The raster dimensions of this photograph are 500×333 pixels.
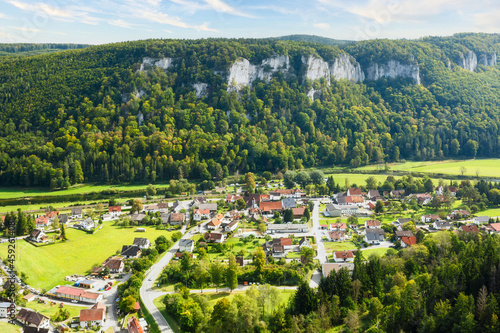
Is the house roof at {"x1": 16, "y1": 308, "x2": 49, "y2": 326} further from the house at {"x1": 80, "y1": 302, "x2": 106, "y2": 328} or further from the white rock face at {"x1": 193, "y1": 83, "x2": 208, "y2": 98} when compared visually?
the white rock face at {"x1": 193, "y1": 83, "x2": 208, "y2": 98}

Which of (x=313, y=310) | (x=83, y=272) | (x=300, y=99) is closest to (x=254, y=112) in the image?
(x=300, y=99)

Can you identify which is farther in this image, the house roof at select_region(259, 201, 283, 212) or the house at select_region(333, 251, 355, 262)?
the house roof at select_region(259, 201, 283, 212)

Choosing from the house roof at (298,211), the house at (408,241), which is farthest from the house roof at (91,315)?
the house roof at (298,211)

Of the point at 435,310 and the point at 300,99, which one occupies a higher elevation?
the point at 300,99

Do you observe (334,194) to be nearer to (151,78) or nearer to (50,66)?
(151,78)

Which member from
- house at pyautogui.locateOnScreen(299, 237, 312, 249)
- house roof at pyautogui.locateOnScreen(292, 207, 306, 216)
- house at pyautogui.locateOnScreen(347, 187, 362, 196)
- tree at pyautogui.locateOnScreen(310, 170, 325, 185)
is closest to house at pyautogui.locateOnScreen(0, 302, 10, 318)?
house at pyautogui.locateOnScreen(299, 237, 312, 249)

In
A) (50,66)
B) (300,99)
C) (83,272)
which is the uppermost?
(50,66)

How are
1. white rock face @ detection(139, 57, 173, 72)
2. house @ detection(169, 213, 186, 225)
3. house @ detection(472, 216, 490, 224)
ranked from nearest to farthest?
1. house @ detection(472, 216, 490, 224)
2. house @ detection(169, 213, 186, 225)
3. white rock face @ detection(139, 57, 173, 72)
